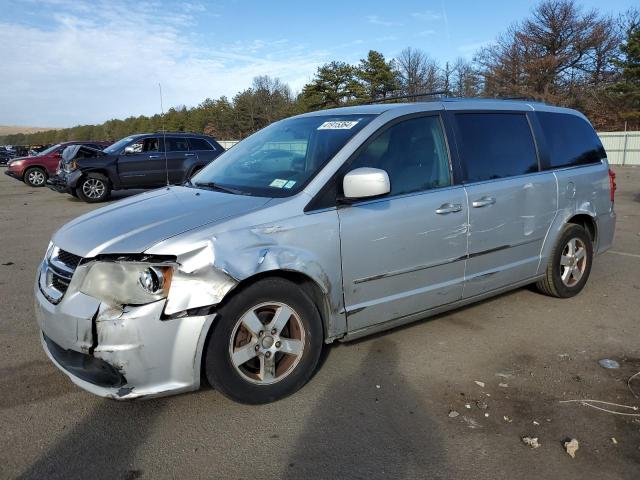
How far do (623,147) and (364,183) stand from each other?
2910 centimetres

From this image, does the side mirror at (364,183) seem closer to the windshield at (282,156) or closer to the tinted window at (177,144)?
the windshield at (282,156)

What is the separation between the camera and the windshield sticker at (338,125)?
3660mm

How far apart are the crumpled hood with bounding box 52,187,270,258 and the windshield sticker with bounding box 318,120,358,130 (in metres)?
0.88

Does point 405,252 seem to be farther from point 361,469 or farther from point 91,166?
point 91,166

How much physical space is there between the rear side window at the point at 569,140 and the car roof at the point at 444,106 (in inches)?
5.4

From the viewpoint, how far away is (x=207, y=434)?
285 cm

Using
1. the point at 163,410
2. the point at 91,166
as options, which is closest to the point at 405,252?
the point at 163,410

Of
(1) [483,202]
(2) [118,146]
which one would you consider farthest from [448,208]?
(2) [118,146]

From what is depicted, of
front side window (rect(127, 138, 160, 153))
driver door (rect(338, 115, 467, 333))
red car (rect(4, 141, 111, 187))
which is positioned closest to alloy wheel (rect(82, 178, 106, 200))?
front side window (rect(127, 138, 160, 153))

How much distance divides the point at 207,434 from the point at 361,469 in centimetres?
89

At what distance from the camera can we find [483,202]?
399 centimetres

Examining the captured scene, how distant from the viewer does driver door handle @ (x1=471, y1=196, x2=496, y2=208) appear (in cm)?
393

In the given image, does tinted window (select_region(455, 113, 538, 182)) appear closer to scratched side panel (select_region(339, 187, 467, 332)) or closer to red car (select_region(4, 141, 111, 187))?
scratched side panel (select_region(339, 187, 467, 332))

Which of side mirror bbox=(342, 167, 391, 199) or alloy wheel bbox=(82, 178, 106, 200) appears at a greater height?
side mirror bbox=(342, 167, 391, 199)
